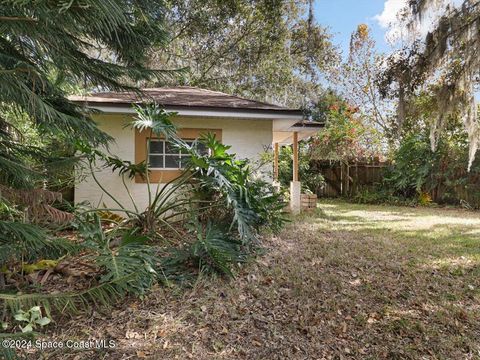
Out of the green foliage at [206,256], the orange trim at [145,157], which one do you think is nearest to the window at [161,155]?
the orange trim at [145,157]

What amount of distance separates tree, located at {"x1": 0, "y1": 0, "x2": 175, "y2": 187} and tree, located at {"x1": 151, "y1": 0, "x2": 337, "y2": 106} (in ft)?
26.0

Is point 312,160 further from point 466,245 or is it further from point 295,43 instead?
point 466,245

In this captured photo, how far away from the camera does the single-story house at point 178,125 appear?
21.1ft

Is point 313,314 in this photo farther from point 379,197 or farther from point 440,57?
point 379,197

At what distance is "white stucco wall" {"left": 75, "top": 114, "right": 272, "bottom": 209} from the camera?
6617mm

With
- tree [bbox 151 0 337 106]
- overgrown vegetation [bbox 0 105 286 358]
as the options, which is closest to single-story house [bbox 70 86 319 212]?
overgrown vegetation [bbox 0 105 286 358]

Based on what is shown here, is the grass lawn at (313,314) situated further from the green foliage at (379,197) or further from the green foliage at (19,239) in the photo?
the green foliage at (379,197)

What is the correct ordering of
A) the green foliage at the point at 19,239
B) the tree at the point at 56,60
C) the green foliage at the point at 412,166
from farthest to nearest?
the green foliage at the point at 412,166 < the green foliage at the point at 19,239 < the tree at the point at 56,60

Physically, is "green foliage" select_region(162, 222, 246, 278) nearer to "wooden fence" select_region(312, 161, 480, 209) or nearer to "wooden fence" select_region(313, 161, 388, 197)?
"wooden fence" select_region(312, 161, 480, 209)

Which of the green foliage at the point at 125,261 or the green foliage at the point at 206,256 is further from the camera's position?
the green foliage at the point at 206,256

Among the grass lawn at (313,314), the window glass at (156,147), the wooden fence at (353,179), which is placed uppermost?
the window glass at (156,147)

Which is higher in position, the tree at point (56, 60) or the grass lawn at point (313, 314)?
the tree at point (56, 60)

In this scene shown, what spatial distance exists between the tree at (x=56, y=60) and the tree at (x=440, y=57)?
4.95 metres

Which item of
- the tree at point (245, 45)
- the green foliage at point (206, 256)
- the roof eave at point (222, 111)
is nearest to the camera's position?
the green foliage at point (206, 256)
